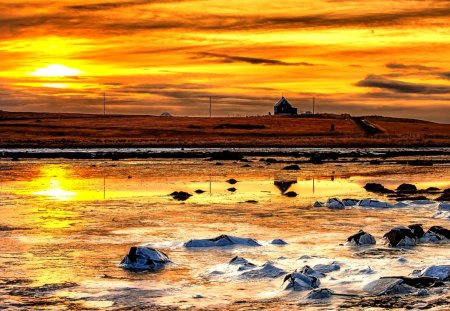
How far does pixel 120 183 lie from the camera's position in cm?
4019

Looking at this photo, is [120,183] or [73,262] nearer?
[73,262]

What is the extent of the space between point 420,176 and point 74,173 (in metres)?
21.0

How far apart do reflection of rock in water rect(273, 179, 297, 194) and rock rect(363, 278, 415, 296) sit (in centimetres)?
2016

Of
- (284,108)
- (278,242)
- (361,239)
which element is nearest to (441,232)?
(361,239)

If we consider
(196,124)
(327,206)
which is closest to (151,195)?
(327,206)

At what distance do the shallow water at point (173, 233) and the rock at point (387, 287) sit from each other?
25cm

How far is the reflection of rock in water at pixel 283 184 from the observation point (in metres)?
36.8

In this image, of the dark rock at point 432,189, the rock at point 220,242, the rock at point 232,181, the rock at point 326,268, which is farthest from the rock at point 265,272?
the rock at point 232,181

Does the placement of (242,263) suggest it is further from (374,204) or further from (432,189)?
(432,189)

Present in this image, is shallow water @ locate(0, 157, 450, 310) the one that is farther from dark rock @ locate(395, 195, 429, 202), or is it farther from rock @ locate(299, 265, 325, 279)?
dark rock @ locate(395, 195, 429, 202)

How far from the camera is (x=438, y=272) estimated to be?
15562 millimetres

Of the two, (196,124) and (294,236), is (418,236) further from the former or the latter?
(196,124)

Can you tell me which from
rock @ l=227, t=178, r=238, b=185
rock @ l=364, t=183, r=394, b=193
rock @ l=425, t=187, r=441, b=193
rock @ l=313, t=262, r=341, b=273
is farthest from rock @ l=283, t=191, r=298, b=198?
rock @ l=313, t=262, r=341, b=273

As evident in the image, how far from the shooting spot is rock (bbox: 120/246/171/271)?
56.0 feet
